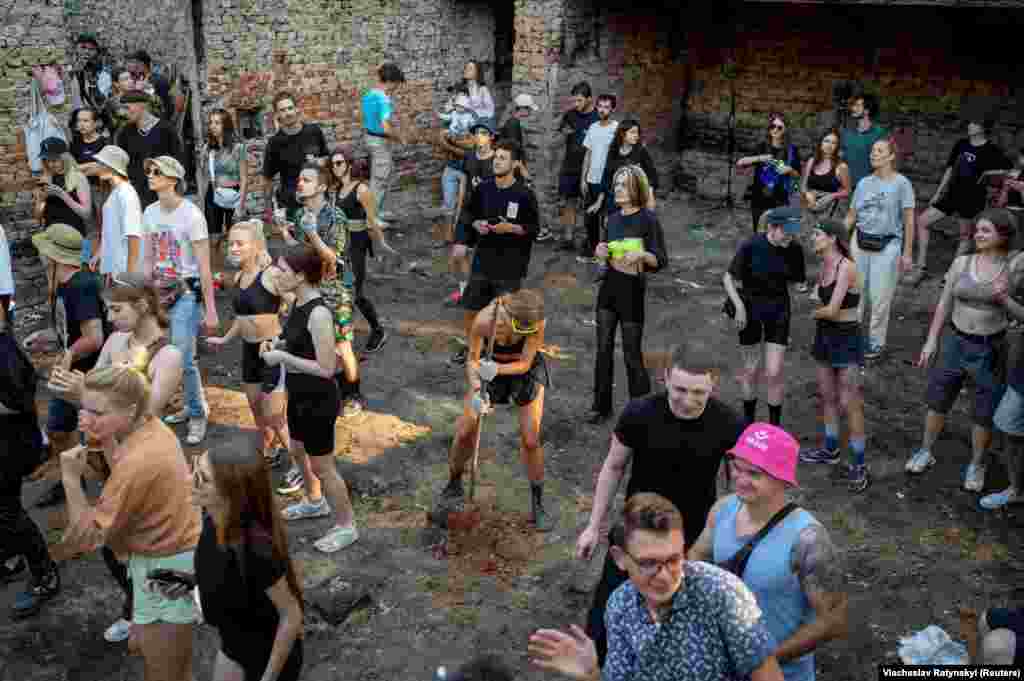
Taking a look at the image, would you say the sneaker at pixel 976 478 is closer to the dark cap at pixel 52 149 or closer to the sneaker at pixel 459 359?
the sneaker at pixel 459 359

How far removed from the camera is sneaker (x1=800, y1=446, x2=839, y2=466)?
6.89 metres

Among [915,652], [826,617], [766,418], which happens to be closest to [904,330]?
[766,418]

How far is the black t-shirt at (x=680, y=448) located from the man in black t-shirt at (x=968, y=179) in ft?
22.3

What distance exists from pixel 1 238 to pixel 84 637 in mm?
2624

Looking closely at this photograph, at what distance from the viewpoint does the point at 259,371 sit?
6.36 m

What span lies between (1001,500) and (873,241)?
9.16 ft

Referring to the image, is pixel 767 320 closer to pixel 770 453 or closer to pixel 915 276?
pixel 770 453

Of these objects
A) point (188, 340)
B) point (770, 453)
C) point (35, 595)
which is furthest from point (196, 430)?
point (770, 453)

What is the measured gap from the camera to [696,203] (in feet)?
46.4

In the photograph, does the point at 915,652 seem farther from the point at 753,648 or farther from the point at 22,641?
the point at 22,641

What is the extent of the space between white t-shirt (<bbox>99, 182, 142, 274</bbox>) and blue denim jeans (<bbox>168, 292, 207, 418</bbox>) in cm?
61

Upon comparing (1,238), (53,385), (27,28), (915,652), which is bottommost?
(915,652)

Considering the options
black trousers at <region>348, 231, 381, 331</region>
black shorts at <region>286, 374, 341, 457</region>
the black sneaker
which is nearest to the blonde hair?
black shorts at <region>286, 374, 341, 457</region>

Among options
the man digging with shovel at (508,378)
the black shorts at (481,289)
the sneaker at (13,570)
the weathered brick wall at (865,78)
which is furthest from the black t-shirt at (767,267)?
the weathered brick wall at (865,78)
